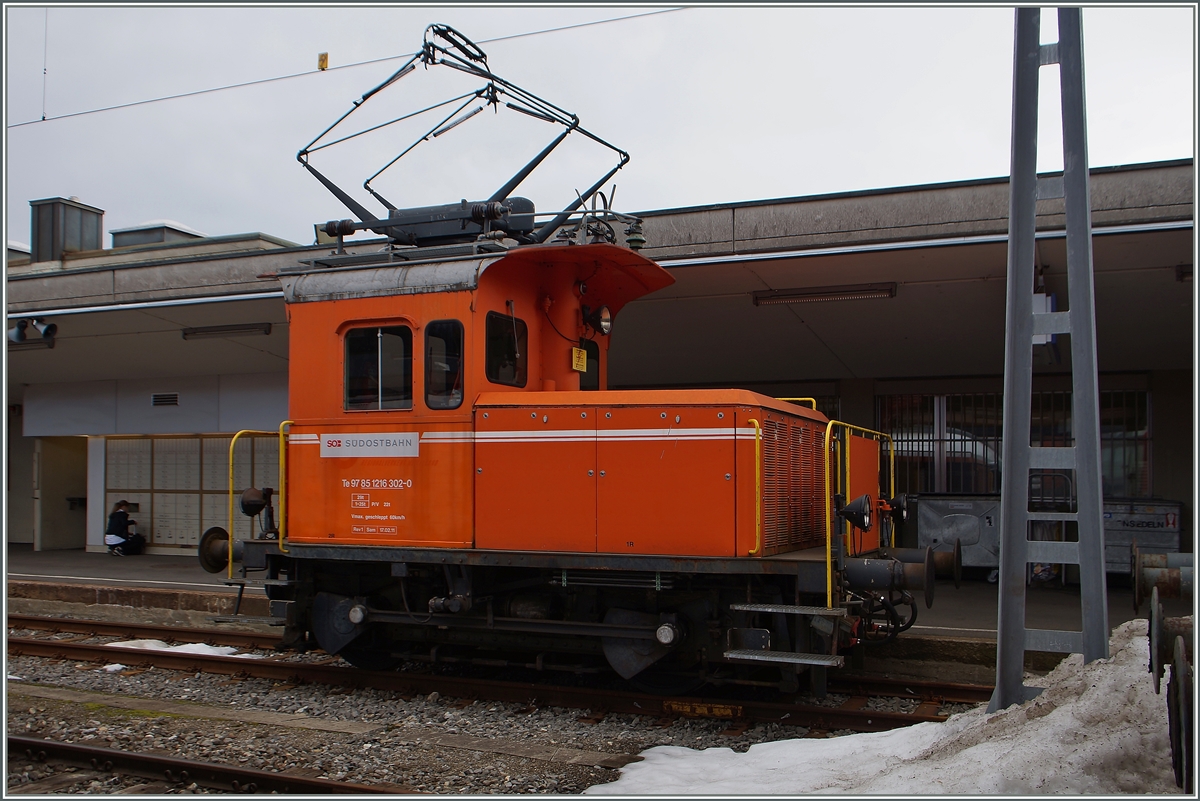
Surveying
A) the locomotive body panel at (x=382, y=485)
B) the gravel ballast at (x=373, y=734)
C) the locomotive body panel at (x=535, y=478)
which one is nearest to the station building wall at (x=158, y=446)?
the gravel ballast at (x=373, y=734)

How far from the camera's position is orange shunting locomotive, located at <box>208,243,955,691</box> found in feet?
19.9

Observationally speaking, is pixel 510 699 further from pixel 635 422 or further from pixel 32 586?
pixel 32 586

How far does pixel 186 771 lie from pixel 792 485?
4.52m

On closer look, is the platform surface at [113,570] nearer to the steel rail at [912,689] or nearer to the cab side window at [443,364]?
the cab side window at [443,364]

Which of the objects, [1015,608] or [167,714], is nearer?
[1015,608]

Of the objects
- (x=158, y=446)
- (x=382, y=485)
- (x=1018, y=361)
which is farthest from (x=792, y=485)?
(x=158, y=446)

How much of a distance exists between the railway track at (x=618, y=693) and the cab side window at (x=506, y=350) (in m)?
2.48

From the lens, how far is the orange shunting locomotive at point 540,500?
19.9 feet

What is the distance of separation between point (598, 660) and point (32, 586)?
10.0 metres

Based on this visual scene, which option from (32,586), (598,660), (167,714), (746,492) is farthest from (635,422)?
(32,586)

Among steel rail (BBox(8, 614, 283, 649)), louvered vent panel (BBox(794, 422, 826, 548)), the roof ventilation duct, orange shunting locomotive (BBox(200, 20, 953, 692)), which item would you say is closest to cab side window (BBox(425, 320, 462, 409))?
orange shunting locomotive (BBox(200, 20, 953, 692))

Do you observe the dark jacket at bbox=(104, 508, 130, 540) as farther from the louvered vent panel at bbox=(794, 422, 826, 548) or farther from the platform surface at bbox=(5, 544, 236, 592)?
the louvered vent panel at bbox=(794, 422, 826, 548)

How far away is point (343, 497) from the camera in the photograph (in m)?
7.01

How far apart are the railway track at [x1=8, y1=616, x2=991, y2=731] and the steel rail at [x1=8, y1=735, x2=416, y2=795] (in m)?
2.07
